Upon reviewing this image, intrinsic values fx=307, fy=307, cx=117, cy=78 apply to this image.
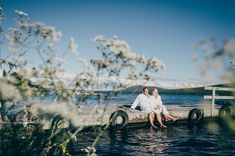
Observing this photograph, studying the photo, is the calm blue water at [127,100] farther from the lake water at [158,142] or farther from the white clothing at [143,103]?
the white clothing at [143,103]

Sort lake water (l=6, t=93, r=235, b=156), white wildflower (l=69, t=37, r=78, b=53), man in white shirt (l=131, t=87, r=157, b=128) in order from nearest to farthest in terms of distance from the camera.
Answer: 1. white wildflower (l=69, t=37, r=78, b=53)
2. lake water (l=6, t=93, r=235, b=156)
3. man in white shirt (l=131, t=87, r=157, b=128)

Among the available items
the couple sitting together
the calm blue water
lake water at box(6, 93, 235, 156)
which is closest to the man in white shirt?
the couple sitting together

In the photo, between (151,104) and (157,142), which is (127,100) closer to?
(151,104)

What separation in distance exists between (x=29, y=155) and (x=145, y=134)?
10.8 meters

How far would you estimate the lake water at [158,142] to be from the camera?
11.7 m

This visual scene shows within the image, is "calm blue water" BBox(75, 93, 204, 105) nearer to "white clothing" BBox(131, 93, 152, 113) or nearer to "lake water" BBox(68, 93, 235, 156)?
"lake water" BBox(68, 93, 235, 156)

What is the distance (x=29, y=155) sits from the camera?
5.54 m

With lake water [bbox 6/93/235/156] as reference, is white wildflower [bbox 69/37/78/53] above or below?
above

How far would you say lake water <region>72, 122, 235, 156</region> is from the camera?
463 inches

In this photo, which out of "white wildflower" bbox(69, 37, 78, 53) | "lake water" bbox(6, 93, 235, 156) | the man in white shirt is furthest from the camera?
the man in white shirt

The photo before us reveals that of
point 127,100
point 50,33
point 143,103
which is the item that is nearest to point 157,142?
point 143,103

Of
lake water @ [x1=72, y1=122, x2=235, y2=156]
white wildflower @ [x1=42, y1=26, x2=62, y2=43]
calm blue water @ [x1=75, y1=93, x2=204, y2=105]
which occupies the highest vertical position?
white wildflower @ [x1=42, y1=26, x2=62, y2=43]

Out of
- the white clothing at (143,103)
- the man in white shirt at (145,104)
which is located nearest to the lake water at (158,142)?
the man in white shirt at (145,104)

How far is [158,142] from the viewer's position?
44.9 feet
